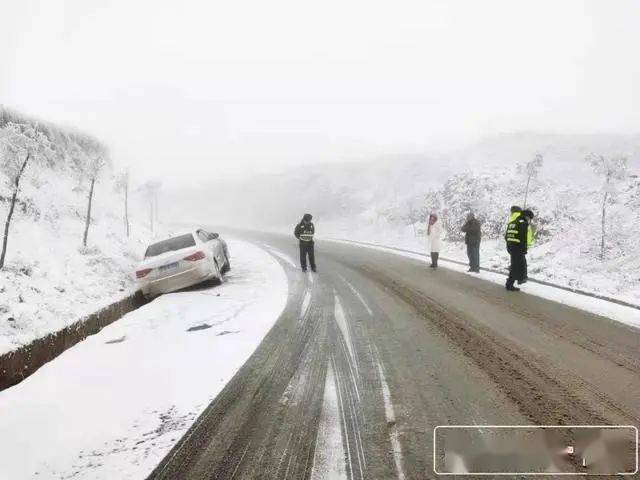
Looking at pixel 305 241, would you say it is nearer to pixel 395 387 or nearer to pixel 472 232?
pixel 472 232

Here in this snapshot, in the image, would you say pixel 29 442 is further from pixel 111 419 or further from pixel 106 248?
pixel 106 248

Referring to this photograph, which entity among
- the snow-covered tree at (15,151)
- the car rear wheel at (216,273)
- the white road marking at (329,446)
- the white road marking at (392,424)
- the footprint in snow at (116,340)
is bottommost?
the footprint in snow at (116,340)

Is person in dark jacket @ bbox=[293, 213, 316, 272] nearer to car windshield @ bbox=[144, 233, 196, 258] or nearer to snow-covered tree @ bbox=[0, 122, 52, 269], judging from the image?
car windshield @ bbox=[144, 233, 196, 258]

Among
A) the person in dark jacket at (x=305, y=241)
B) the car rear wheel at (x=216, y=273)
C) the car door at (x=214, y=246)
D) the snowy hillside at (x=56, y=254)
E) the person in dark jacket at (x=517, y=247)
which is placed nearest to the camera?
the snowy hillside at (x=56, y=254)

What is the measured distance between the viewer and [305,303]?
790cm

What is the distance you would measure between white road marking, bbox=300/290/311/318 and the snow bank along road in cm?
11

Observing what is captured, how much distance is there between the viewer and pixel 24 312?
23.7 feet

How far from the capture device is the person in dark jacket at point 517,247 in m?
8.94

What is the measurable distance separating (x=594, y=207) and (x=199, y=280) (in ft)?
56.9

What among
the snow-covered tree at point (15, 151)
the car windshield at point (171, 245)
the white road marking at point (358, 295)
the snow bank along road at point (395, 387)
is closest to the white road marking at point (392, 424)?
the snow bank along road at point (395, 387)

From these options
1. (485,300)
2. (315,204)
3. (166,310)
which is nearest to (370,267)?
(485,300)

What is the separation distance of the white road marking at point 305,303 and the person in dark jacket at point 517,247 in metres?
4.14

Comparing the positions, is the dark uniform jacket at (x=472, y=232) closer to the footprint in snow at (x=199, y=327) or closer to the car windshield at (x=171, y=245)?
the car windshield at (x=171, y=245)

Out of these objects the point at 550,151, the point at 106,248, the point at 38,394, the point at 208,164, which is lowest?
the point at 38,394
